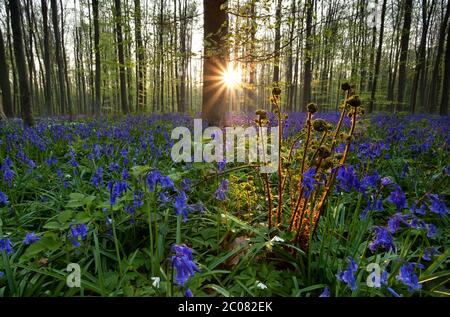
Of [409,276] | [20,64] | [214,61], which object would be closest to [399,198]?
[409,276]

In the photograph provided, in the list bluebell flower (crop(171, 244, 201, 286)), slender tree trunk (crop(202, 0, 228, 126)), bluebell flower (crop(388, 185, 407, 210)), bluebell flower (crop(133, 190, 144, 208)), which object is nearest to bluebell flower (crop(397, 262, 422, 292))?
bluebell flower (crop(388, 185, 407, 210))

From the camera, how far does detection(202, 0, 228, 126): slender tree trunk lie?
5364 mm

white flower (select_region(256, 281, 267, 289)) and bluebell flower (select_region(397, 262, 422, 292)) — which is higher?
bluebell flower (select_region(397, 262, 422, 292))

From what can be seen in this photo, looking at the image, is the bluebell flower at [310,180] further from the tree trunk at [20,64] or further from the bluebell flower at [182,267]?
the tree trunk at [20,64]

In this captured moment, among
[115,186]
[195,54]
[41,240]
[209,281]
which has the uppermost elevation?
[195,54]

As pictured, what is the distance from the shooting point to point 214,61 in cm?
586

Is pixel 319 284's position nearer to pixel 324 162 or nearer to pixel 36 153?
pixel 324 162

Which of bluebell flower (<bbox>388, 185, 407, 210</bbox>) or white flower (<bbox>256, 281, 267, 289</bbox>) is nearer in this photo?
bluebell flower (<bbox>388, 185, 407, 210</bbox>)

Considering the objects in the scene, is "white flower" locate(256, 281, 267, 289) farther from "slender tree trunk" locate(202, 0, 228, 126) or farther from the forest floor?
"slender tree trunk" locate(202, 0, 228, 126)

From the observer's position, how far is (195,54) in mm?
5410

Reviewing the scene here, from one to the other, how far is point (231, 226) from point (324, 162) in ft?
3.21

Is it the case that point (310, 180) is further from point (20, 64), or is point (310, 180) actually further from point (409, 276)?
point (20, 64)

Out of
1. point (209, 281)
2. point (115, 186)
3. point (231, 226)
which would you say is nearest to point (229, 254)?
point (209, 281)

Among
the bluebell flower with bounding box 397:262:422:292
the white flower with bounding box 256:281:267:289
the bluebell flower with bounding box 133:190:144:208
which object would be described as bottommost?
the white flower with bounding box 256:281:267:289
